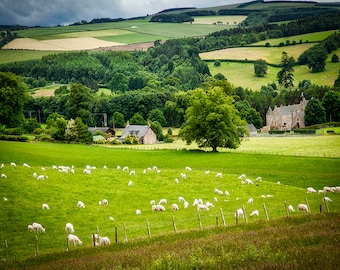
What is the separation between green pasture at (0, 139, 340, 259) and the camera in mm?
29542

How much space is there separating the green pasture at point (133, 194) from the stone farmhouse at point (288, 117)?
76.8 meters

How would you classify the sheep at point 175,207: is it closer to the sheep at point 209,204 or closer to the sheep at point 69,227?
the sheep at point 209,204

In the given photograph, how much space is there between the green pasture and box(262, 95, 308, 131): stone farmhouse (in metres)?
76.8

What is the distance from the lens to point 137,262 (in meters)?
17.6

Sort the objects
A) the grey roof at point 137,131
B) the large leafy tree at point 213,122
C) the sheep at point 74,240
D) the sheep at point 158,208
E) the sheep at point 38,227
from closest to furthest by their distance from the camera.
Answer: the sheep at point 74,240, the sheep at point 38,227, the sheep at point 158,208, the large leafy tree at point 213,122, the grey roof at point 137,131

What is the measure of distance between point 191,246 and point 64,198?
66.1 feet

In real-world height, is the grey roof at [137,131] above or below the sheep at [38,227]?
below

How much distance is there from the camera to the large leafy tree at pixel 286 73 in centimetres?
18899

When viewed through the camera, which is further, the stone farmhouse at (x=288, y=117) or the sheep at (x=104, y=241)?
the stone farmhouse at (x=288, y=117)

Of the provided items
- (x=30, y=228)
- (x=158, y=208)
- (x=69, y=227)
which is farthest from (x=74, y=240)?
(x=158, y=208)

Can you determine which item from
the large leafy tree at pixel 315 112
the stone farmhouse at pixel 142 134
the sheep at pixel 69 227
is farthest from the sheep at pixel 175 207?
the large leafy tree at pixel 315 112

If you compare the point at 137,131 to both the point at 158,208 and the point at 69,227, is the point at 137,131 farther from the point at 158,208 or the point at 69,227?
the point at 69,227

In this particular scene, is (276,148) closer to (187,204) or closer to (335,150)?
(335,150)

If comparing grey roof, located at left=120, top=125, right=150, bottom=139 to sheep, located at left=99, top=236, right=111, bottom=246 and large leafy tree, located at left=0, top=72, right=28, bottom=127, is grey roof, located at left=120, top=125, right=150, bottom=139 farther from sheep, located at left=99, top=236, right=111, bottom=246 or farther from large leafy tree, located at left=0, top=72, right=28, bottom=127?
sheep, located at left=99, top=236, right=111, bottom=246
